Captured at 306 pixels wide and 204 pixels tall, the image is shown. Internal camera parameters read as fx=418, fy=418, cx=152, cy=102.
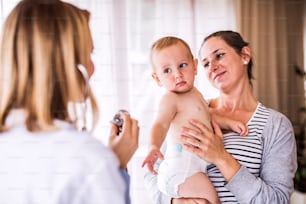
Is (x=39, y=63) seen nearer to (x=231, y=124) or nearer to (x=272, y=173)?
(x=231, y=124)

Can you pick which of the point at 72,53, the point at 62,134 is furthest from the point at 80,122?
the point at 72,53

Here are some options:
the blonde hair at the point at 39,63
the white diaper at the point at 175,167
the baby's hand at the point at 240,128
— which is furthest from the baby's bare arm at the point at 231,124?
Result: the blonde hair at the point at 39,63

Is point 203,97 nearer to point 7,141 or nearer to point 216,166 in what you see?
point 216,166

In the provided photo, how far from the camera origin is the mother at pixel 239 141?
3.08 feet

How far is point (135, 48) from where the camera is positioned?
3.06 feet

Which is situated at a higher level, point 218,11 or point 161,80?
point 218,11

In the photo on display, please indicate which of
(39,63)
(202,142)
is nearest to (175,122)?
(202,142)

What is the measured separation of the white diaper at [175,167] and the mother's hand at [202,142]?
0.05ft

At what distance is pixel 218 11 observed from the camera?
98 centimetres

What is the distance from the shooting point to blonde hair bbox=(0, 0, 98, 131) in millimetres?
869

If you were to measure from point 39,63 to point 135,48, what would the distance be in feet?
0.69

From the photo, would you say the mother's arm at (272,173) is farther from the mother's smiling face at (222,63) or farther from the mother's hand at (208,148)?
the mother's smiling face at (222,63)

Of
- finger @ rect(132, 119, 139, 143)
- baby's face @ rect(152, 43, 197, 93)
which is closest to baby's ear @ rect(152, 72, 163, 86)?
baby's face @ rect(152, 43, 197, 93)

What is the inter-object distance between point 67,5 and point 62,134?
0.27m
